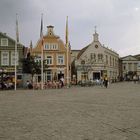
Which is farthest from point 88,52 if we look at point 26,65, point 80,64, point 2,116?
point 2,116

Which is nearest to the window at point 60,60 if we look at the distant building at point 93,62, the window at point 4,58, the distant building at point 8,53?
the distant building at point 93,62

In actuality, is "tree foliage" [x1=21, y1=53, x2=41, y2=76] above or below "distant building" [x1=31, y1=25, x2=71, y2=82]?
below

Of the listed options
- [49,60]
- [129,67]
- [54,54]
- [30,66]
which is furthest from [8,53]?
[129,67]

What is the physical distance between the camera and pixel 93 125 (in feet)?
35.4

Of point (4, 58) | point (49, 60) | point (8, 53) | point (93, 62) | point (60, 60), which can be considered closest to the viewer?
point (8, 53)

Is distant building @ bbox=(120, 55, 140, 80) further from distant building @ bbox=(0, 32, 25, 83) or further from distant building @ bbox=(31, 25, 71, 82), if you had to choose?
distant building @ bbox=(0, 32, 25, 83)

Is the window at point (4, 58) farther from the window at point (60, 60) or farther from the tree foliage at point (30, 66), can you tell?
the window at point (60, 60)

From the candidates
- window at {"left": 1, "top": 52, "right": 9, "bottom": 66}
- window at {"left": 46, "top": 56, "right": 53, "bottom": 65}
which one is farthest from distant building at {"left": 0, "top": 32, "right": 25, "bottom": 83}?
window at {"left": 46, "top": 56, "right": 53, "bottom": 65}

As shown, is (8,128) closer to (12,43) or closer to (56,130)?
(56,130)

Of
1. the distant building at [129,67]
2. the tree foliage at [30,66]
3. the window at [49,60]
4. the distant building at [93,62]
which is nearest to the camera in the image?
the tree foliage at [30,66]

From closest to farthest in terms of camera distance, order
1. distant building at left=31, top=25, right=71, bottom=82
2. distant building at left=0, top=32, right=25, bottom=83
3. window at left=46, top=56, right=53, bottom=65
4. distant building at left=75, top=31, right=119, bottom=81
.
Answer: distant building at left=0, top=32, right=25, bottom=83
distant building at left=31, top=25, right=71, bottom=82
window at left=46, top=56, right=53, bottom=65
distant building at left=75, top=31, right=119, bottom=81

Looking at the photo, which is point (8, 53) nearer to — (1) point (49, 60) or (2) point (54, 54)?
(1) point (49, 60)

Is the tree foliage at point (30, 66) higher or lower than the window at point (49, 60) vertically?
lower

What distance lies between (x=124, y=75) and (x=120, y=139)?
99.5 m
